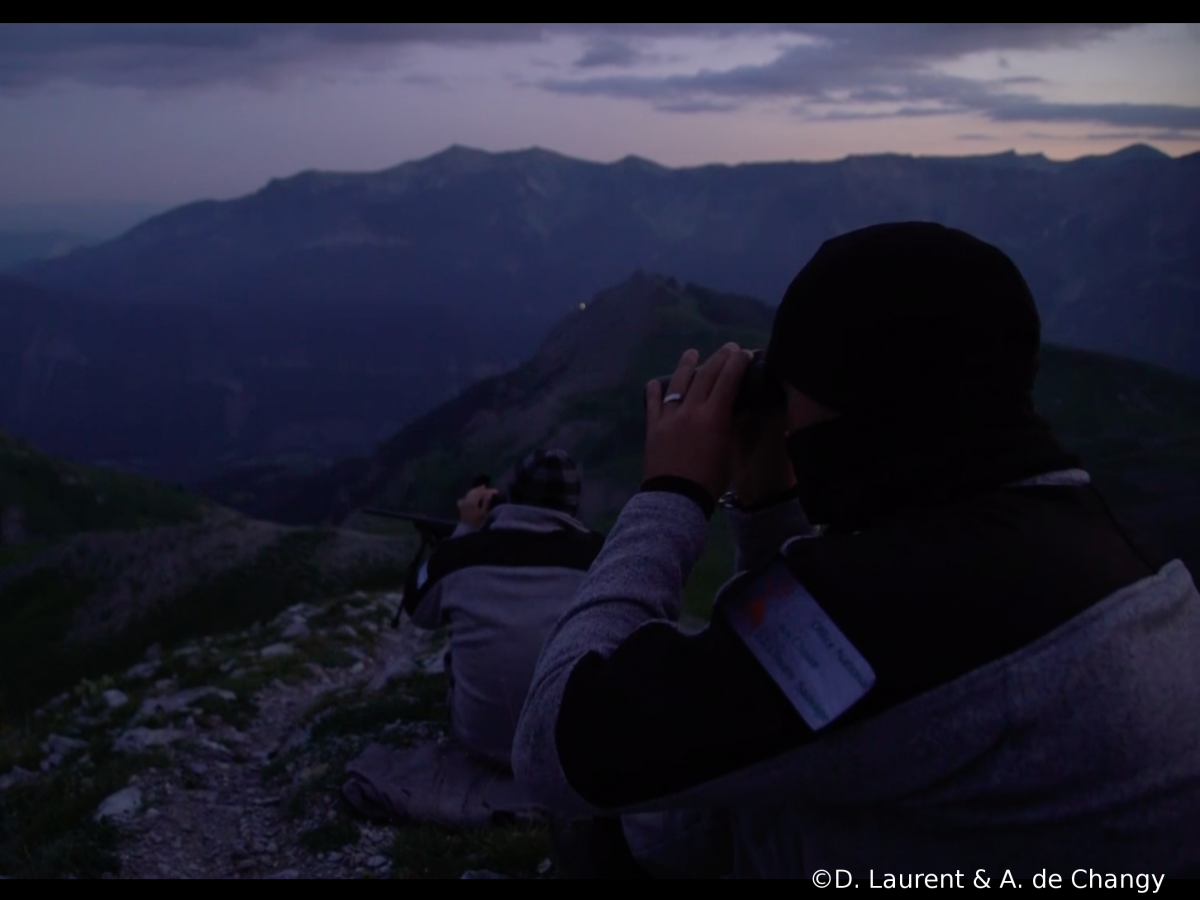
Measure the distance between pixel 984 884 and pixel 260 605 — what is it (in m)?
27.9

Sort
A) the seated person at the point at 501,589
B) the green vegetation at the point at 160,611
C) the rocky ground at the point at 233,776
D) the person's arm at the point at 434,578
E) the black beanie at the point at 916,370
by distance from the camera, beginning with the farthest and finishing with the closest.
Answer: the green vegetation at the point at 160,611, the person's arm at the point at 434,578, the seated person at the point at 501,589, the rocky ground at the point at 233,776, the black beanie at the point at 916,370

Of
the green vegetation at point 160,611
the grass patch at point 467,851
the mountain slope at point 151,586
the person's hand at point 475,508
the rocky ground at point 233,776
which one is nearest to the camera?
the grass patch at point 467,851

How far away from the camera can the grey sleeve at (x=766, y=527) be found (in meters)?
2.92

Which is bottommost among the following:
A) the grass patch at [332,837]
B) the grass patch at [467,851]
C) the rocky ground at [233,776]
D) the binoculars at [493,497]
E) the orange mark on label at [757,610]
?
the rocky ground at [233,776]

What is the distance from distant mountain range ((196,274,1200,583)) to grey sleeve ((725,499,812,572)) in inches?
1297

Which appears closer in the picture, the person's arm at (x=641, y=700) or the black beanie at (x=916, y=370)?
the person's arm at (x=641, y=700)

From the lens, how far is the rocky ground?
5.90 meters

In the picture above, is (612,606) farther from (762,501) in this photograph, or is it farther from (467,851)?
(467,851)

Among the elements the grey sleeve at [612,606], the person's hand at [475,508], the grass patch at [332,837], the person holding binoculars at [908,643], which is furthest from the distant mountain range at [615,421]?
the person holding binoculars at [908,643]

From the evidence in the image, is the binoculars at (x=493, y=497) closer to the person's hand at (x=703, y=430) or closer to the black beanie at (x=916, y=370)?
the person's hand at (x=703, y=430)

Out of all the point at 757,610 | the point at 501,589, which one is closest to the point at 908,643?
the point at 757,610

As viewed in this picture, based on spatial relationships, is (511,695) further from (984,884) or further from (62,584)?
(62,584)

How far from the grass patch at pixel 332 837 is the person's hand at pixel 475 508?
2037 millimetres

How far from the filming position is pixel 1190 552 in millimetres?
22328
